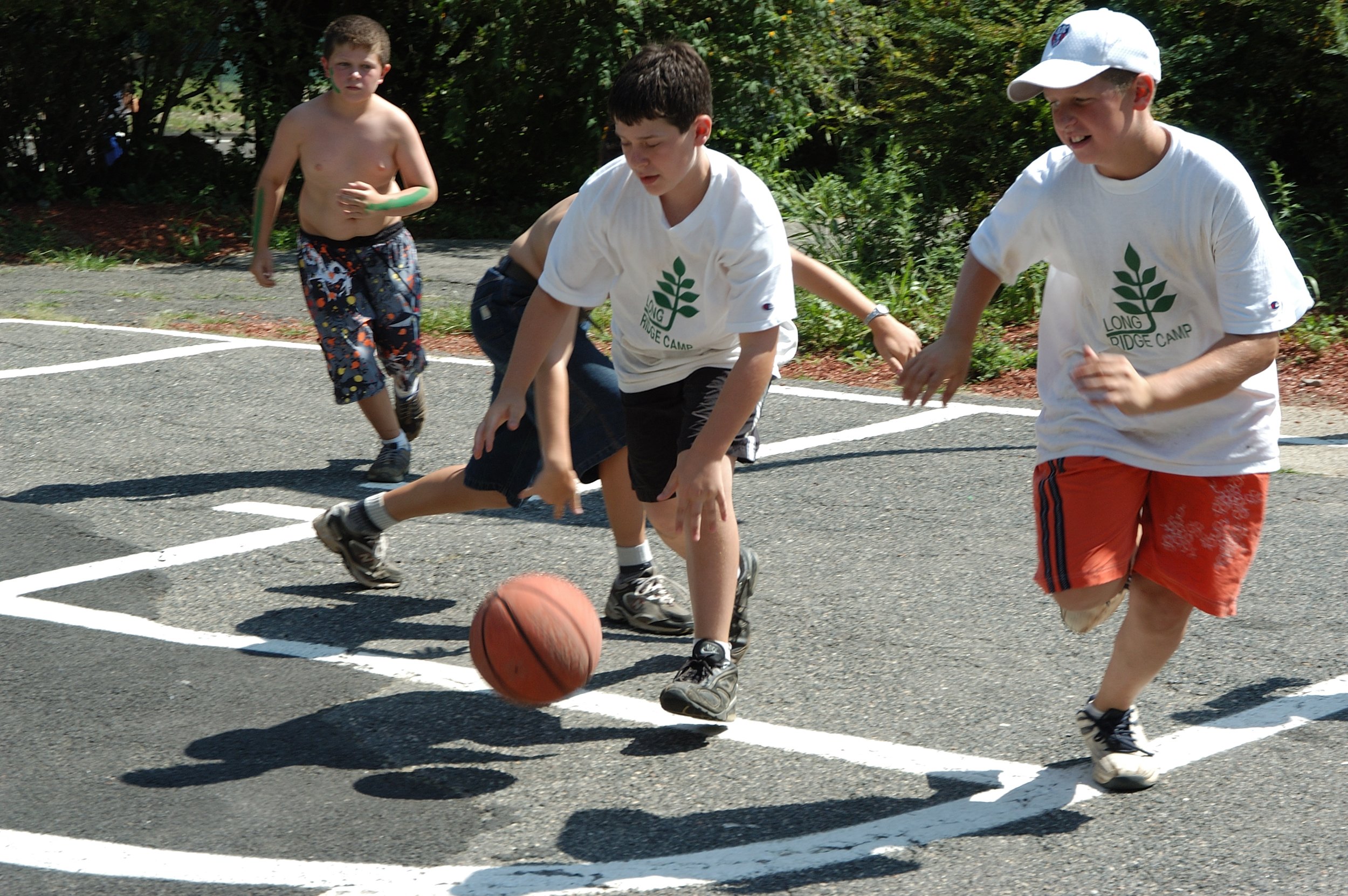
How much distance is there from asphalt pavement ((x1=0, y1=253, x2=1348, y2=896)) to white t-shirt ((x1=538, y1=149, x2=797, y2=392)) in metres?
1.08

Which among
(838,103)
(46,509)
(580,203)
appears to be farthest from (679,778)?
(838,103)

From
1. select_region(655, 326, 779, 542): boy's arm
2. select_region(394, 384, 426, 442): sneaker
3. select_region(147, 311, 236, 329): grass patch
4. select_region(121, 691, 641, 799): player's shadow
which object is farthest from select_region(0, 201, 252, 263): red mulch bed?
select_region(655, 326, 779, 542): boy's arm

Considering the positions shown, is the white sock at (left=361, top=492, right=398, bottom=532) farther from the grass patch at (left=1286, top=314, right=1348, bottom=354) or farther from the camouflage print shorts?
the grass patch at (left=1286, top=314, right=1348, bottom=354)

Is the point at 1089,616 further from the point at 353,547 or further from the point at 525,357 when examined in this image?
the point at 353,547

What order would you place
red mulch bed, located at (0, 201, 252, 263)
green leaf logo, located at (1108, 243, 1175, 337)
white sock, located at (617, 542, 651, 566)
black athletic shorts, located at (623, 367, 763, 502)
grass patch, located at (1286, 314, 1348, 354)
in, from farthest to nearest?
1. red mulch bed, located at (0, 201, 252, 263)
2. grass patch, located at (1286, 314, 1348, 354)
3. white sock, located at (617, 542, 651, 566)
4. black athletic shorts, located at (623, 367, 763, 502)
5. green leaf logo, located at (1108, 243, 1175, 337)

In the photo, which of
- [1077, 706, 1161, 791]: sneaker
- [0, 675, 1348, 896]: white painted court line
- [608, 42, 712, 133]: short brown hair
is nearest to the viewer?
[0, 675, 1348, 896]: white painted court line

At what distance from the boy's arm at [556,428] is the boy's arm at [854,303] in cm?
69

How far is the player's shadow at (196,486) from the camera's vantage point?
684 centimetres

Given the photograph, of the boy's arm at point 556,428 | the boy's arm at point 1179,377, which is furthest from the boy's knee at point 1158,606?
the boy's arm at point 556,428

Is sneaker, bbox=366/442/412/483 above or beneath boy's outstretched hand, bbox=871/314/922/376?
beneath

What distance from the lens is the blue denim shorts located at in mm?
5113

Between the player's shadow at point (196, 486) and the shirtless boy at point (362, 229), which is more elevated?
the shirtless boy at point (362, 229)

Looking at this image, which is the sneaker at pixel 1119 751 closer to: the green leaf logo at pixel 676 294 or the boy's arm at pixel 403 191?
the green leaf logo at pixel 676 294

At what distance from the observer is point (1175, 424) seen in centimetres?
373
